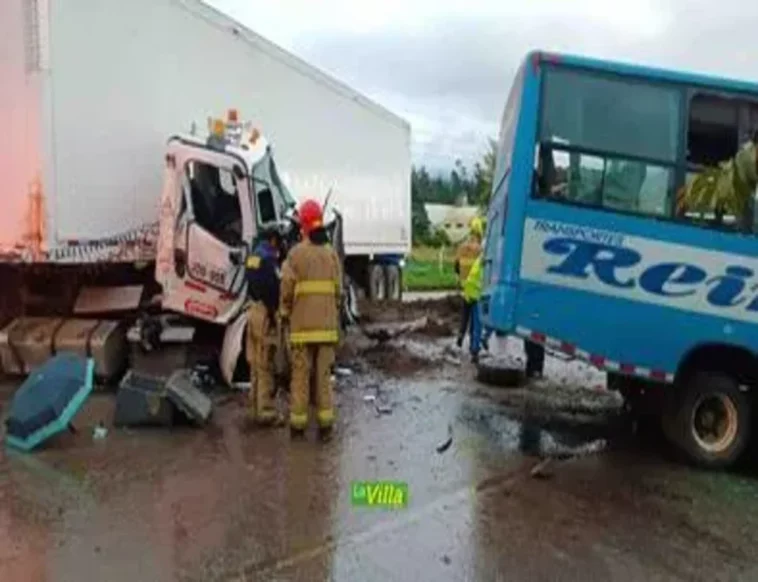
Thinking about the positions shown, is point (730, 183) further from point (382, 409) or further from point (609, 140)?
point (382, 409)

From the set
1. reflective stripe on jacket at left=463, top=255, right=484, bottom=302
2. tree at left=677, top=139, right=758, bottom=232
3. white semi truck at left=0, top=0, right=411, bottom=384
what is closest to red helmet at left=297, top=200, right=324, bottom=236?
white semi truck at left=0, top=0, right=411, bottom=384

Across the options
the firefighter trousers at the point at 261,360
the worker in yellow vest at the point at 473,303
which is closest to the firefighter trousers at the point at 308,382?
the firefighter trousers at the point at 261,360

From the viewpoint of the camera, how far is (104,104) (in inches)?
407

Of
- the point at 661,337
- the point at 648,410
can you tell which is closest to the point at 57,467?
the point at 661,337

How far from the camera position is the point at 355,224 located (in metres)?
17.7

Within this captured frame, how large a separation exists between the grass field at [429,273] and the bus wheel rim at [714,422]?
54.6 ft

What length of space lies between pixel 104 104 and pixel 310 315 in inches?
140

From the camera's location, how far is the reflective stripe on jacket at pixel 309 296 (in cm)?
834

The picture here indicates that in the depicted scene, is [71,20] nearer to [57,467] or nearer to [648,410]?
[57,467]

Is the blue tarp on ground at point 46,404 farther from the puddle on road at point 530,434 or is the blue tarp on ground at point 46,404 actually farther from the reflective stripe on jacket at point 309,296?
the puddle on road at point 530,434

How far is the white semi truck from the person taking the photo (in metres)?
9.80

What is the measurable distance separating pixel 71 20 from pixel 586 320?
219 inches

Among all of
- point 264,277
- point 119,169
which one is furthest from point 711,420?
point 119,169

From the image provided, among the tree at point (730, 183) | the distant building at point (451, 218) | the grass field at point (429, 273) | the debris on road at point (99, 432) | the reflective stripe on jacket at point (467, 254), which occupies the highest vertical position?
the tree at point (730, 183)
